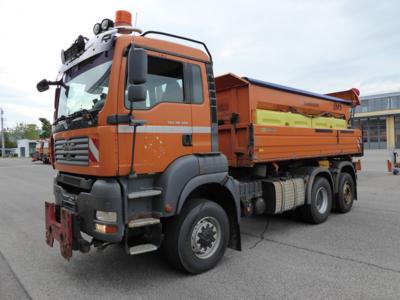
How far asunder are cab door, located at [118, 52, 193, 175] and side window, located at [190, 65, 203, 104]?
0.14 m

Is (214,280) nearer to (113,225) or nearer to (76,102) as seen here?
(113,225)

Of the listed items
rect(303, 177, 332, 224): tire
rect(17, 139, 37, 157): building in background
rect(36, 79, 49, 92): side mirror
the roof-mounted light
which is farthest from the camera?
rect(17, 139, 37, 157): building in background

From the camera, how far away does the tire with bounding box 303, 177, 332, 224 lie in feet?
21.7

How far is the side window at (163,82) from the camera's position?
3.98 meters

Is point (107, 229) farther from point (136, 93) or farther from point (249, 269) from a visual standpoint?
point (249, 269)

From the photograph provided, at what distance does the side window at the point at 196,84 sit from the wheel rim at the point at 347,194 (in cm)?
499

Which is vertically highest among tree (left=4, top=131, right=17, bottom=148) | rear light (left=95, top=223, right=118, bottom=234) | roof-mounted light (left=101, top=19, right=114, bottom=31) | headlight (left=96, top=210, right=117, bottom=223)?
tree (left=4, top=131, right=17, bottom=148)

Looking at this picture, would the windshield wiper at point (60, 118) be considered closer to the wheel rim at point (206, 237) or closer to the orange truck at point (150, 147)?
the orange truck at point (150, 147)

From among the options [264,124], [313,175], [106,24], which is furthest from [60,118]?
[313,175]

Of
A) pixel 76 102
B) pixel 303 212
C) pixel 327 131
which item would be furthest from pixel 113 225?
pixel 327 131

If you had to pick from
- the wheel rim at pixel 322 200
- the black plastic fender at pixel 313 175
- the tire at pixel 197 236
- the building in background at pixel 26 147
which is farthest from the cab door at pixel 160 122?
the building in background at pixel 26 147

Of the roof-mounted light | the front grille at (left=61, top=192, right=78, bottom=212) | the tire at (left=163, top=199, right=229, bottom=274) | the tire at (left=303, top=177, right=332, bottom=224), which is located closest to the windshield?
the roof-mounted light

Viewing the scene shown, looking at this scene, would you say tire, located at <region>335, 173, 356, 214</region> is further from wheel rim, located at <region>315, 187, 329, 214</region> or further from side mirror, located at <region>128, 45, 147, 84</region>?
side mirror, located at <region>128, 45, 147, 84</region>

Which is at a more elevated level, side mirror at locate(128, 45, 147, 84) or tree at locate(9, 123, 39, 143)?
tree at locate(9, 123, 39, 143)
